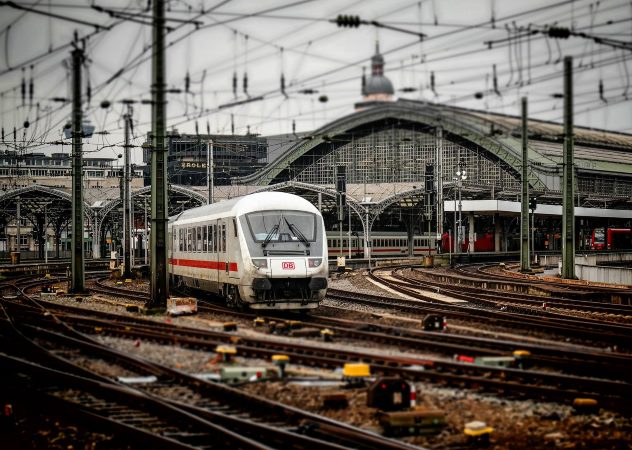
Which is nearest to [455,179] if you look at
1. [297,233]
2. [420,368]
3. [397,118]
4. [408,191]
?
[408,191]

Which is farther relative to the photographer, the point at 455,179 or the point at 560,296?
the point at 455,179

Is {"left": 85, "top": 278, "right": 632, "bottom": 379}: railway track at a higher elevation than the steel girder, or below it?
below

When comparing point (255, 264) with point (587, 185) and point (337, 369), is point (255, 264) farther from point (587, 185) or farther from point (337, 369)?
point (587, 185)

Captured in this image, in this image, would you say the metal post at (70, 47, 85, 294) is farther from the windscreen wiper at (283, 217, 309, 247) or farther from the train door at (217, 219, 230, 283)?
the windscreen wiper at (283, 217, 309, 247)

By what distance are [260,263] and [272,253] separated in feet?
1.43

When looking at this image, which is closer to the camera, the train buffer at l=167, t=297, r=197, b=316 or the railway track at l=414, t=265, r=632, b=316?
the train buffer at l=167, t=297, r=197, b=316

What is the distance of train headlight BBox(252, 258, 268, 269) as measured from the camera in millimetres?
20266

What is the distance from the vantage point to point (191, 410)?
9859mm

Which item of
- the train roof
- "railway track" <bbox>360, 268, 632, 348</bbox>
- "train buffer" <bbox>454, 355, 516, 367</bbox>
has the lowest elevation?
"railway track" <bbox>360, 268, 632, 348</bbox>

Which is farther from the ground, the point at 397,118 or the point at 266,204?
the point at 397,118

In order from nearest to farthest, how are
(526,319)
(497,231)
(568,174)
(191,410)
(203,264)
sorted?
(191,410) → (526,319) → (203,264) → (568,174) → (497,231)

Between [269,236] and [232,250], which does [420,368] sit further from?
[232,250]

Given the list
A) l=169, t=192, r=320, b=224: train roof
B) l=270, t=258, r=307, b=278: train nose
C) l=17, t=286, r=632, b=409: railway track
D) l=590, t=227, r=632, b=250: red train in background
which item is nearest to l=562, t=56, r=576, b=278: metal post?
l=169, t=192, r=320, b=224: train roof

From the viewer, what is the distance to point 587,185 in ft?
326
